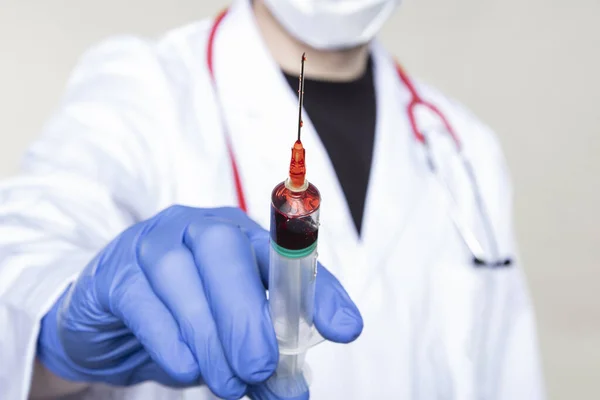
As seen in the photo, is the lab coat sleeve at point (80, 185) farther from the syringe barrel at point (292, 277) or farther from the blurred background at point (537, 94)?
the blurred background at point (537, 94)

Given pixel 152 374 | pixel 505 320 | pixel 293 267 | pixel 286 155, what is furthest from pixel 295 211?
pixel 505 320

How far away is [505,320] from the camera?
44.3 inches

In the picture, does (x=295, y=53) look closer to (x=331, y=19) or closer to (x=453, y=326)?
(x=331, y=19)

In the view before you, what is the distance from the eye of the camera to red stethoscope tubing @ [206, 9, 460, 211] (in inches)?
38.0

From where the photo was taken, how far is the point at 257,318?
2.07ft

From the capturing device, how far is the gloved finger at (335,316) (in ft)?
2.14

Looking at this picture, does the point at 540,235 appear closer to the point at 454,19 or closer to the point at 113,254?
the point at 454,19

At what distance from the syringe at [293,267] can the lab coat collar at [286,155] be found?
0.97 feet

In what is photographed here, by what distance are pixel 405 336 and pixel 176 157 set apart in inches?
15.0

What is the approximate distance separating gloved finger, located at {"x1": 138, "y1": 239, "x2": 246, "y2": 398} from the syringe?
50 mm

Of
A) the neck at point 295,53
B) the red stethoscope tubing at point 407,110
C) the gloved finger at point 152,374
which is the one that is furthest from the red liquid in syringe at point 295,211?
the neck at point 295,53

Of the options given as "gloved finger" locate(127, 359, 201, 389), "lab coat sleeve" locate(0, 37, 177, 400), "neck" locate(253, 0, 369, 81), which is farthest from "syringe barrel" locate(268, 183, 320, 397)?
"neck" locate(253, 0, 369, 81)

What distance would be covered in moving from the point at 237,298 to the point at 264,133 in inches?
16.1

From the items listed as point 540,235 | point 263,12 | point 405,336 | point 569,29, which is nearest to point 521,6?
point 569,29
